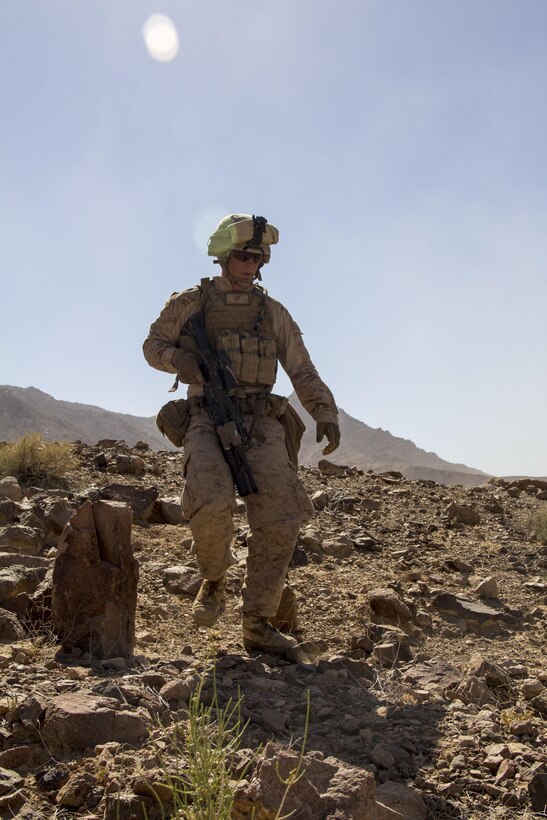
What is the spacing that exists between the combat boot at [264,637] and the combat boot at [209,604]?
0.15 metres

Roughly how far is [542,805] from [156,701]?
1207 millimetres

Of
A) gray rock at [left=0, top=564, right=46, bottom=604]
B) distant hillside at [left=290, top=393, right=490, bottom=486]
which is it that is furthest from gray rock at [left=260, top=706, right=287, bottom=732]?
distant hillside at [left=290, top=393, right=490, bottom=486]

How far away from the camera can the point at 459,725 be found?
2674 millimetres

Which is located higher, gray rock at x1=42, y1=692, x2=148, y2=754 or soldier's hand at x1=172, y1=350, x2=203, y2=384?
soldier's hand at x1=172, y1=350, x2=203, y2=384

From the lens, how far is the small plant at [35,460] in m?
8.05

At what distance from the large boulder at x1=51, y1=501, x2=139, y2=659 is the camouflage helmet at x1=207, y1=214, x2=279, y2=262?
5.07ft

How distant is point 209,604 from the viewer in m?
3.72

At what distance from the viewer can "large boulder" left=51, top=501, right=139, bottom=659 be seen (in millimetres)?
3207

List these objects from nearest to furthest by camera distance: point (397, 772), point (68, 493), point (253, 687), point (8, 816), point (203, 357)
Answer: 1. point (8, 816)
2. point (397, 772)
3. point (253, 687)
4. point (203, 357)
5. point (68, 493)

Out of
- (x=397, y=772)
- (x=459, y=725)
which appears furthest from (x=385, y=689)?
(x=397, y=772)

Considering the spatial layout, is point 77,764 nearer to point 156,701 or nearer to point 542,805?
point 156,701

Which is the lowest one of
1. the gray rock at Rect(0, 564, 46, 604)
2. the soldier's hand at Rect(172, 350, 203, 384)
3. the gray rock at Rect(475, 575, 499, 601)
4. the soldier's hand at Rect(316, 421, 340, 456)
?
the gray rock at Rect(0, 564, 46, 604)

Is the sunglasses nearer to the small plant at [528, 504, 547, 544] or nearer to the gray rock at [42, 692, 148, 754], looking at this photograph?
the gray rock at [42, 692, 148, 754]

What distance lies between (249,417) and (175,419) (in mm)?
397
